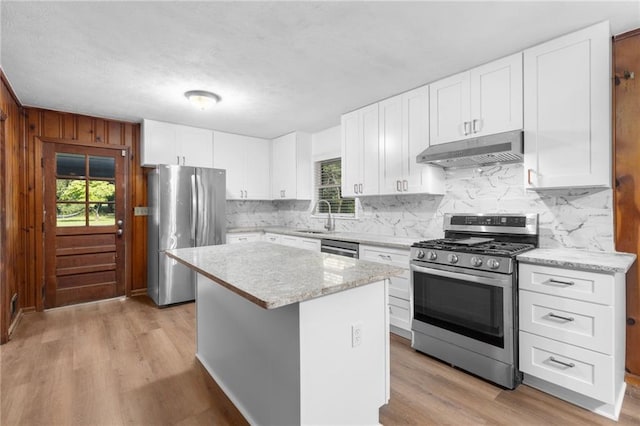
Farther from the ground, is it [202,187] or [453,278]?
[202,187]

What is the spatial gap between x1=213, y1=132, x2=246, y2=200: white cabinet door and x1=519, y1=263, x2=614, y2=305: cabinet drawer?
398cm

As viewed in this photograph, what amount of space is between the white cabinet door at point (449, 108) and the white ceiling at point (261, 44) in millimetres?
104

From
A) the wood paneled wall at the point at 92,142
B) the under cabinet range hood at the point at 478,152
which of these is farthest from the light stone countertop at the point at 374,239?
the wood paneled wall at the point at 92,142

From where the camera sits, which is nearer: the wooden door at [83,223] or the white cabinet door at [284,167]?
the wooden door at [83,223]

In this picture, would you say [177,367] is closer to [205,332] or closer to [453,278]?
[205,332]

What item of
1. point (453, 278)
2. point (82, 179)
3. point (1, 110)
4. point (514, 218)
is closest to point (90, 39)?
point (1, 110)

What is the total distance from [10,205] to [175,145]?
1.83 m

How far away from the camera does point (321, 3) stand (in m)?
1.83

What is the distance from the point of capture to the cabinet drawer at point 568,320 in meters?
1.81

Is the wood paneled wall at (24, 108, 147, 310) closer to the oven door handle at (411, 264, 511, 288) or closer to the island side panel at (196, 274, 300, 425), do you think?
the island side panel at (196, 274, 300, 425)

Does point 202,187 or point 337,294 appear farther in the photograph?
point 202,187

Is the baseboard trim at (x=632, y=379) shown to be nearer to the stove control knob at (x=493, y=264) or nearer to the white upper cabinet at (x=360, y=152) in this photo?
the stove control knob at (x=493, y=264)

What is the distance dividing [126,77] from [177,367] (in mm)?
2532

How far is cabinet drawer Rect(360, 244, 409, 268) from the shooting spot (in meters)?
2.87
